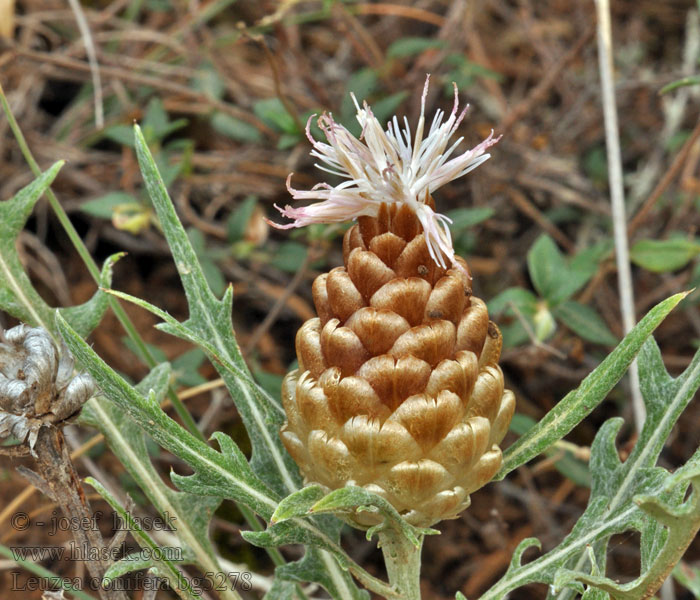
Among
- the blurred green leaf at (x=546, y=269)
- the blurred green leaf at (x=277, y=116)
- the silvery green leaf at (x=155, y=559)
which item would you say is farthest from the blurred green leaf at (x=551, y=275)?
the silvery green leaf at (x=155, y=559)

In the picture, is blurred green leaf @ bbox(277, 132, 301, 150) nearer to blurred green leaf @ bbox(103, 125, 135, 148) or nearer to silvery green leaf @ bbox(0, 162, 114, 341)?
blurred green leaf @ bbox(103, 125, 135, 148)

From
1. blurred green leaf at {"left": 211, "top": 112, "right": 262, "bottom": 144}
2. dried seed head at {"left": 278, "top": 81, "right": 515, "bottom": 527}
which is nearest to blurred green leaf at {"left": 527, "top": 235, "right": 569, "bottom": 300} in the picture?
dried seed head at {"left": 278, "top": 81, "right": 515, "bottom": 527}

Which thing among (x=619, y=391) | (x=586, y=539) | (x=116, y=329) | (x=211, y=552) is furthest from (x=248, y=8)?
(x=586, y=539)

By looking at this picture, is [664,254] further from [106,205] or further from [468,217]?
[106,205]

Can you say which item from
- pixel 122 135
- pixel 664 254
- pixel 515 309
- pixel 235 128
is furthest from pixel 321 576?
pixel 235 128

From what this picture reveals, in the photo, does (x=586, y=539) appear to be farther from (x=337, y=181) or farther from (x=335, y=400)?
(x=337, y=181)

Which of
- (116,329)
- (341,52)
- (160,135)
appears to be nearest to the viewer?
(160,135)
